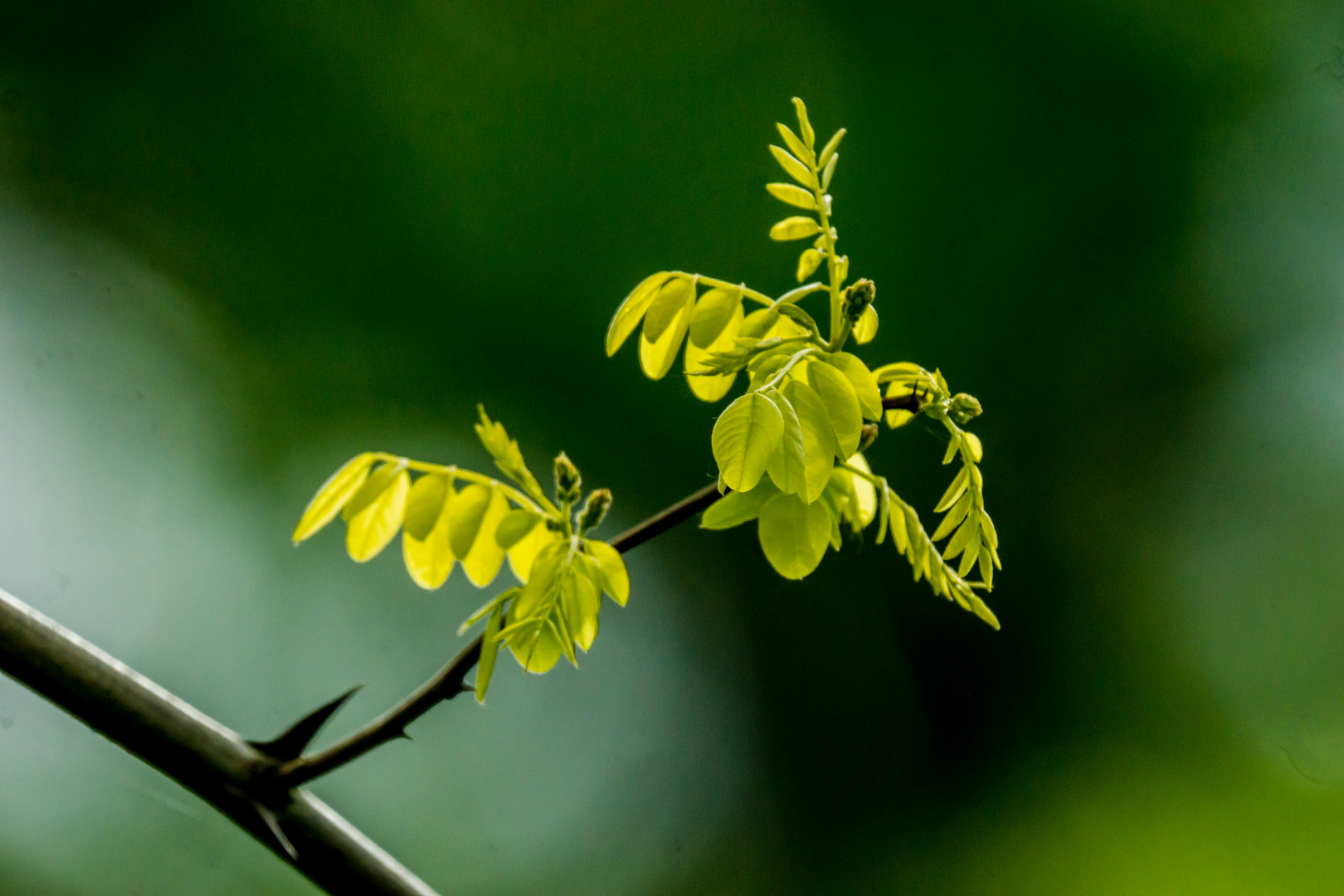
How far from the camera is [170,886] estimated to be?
3070 millimetres

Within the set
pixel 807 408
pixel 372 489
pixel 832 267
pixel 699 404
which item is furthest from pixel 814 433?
pixel 699 404

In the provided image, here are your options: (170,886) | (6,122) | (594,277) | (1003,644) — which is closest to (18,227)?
(6,122)

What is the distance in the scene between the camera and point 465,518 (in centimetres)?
64

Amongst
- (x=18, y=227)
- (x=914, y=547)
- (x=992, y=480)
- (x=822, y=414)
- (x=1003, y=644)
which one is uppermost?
(x=18, y=227)

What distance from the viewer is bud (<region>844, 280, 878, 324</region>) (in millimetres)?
520

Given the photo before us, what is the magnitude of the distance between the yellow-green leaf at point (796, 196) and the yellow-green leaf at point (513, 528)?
282 mm

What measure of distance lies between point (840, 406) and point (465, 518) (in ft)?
1.02

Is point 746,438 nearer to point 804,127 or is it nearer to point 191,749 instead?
point 804,127

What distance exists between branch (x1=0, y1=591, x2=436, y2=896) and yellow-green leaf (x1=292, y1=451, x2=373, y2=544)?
14cm

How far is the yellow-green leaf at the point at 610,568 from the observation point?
557mm

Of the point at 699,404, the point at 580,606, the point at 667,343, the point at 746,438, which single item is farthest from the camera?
the point at 699,404

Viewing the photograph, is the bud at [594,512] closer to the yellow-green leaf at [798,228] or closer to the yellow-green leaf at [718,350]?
the yellow-green leaf at [718,350]

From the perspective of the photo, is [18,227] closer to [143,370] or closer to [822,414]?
[143,370]

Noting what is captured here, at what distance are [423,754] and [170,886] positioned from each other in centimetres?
99
